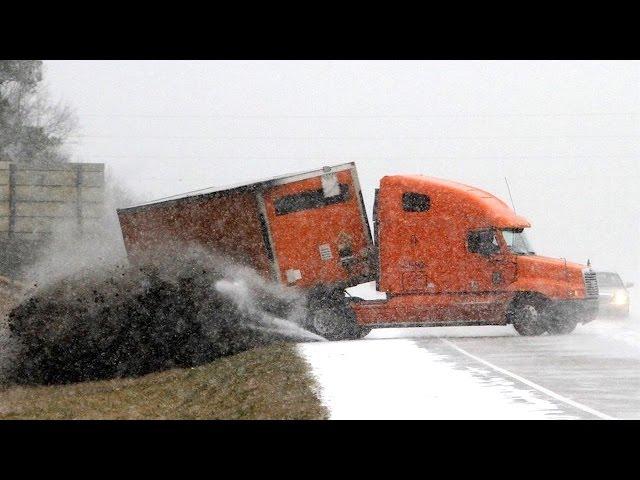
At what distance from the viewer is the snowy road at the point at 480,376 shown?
13219mm

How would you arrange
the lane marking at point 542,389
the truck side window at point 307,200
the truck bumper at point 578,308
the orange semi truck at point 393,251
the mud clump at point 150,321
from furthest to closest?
the truck bumper at point 578,308, the orange semi truck at point 393,251, the truck side window at point 307,200, the mud clump at point 150,321, the lane marking at point 542,389

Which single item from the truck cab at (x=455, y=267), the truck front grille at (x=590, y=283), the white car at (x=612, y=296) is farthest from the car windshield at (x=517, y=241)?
the white car at (x=612, y=296)

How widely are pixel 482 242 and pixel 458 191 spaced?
1.14 metres

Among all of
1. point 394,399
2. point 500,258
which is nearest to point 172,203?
point 500,258

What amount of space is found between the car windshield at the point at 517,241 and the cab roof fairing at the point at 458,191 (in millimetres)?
237

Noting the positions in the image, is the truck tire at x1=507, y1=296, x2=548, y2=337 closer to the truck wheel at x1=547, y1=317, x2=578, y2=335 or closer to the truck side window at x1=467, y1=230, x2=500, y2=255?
the truck wheel at x1=547, y1=317, x2=578, y2=335

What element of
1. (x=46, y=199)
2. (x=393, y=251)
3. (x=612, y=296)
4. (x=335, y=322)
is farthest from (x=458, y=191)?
(x=46, y=199)

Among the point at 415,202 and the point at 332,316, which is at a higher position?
the point at 415,202

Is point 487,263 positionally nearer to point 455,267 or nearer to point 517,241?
point 455,267

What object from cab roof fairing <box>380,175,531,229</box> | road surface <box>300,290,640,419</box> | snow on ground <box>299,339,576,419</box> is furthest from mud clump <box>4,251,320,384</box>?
cab roof fairing <box>380,175,531,229</box>

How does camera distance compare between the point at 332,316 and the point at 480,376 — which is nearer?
the point at 480,376

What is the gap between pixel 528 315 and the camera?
74.0 ft

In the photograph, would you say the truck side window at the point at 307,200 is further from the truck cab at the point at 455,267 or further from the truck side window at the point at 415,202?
the truck side window at the point at 415,202

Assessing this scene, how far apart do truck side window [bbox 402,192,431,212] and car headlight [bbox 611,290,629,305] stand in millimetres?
7319
